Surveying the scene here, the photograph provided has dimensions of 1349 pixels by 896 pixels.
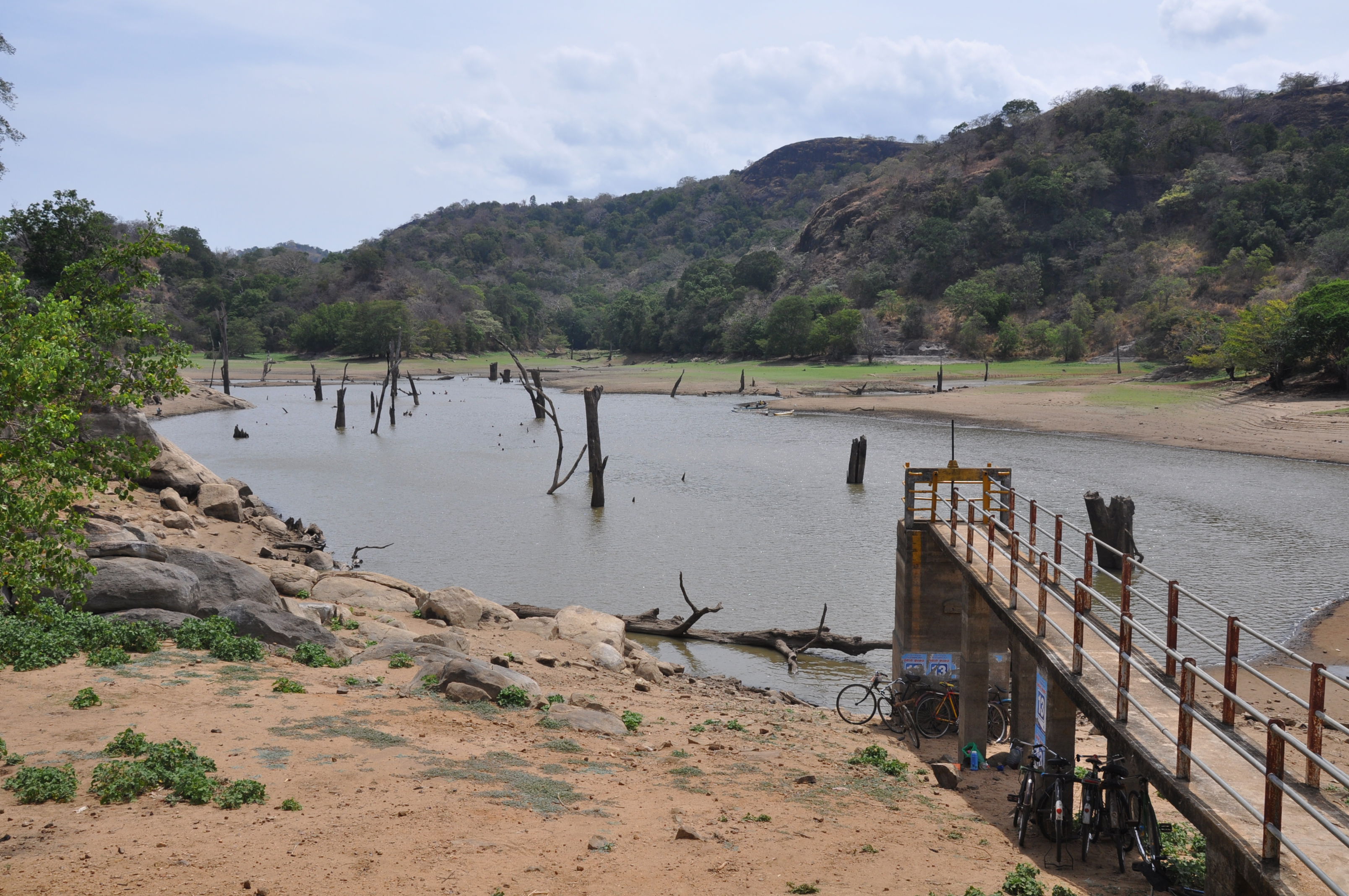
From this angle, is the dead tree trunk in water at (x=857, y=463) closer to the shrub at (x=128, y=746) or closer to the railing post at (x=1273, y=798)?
the shrub at (x=128, y=746)

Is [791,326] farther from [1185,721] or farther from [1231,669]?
[1185,721]

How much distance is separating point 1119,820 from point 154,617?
34.7ft

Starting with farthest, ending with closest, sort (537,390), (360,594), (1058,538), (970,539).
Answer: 1. (537,390)
2. (360,594)
3. (970,539)
4. (1058,538)

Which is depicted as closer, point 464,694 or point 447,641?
point 464,694

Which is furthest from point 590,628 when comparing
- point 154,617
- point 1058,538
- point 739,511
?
point 739,511

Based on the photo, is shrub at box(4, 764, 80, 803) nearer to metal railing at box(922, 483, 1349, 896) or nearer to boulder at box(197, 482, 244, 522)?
metal railing at box(922, 483, 1349, 896)

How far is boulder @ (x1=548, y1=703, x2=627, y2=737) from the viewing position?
10.4m

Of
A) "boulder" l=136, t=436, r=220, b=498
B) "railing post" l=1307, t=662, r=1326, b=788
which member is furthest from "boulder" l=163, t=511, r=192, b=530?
"railing post" l=1307, t=662, r=1326, b=788

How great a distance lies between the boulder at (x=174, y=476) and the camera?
917 inches

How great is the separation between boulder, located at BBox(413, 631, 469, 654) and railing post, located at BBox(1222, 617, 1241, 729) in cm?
930

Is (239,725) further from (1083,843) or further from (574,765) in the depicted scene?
(1083,843)

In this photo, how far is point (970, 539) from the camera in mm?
12367

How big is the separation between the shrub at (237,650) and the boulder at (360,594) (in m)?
4.11

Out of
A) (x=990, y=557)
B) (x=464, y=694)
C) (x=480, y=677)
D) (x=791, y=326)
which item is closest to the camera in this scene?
(x=464, y=694)
